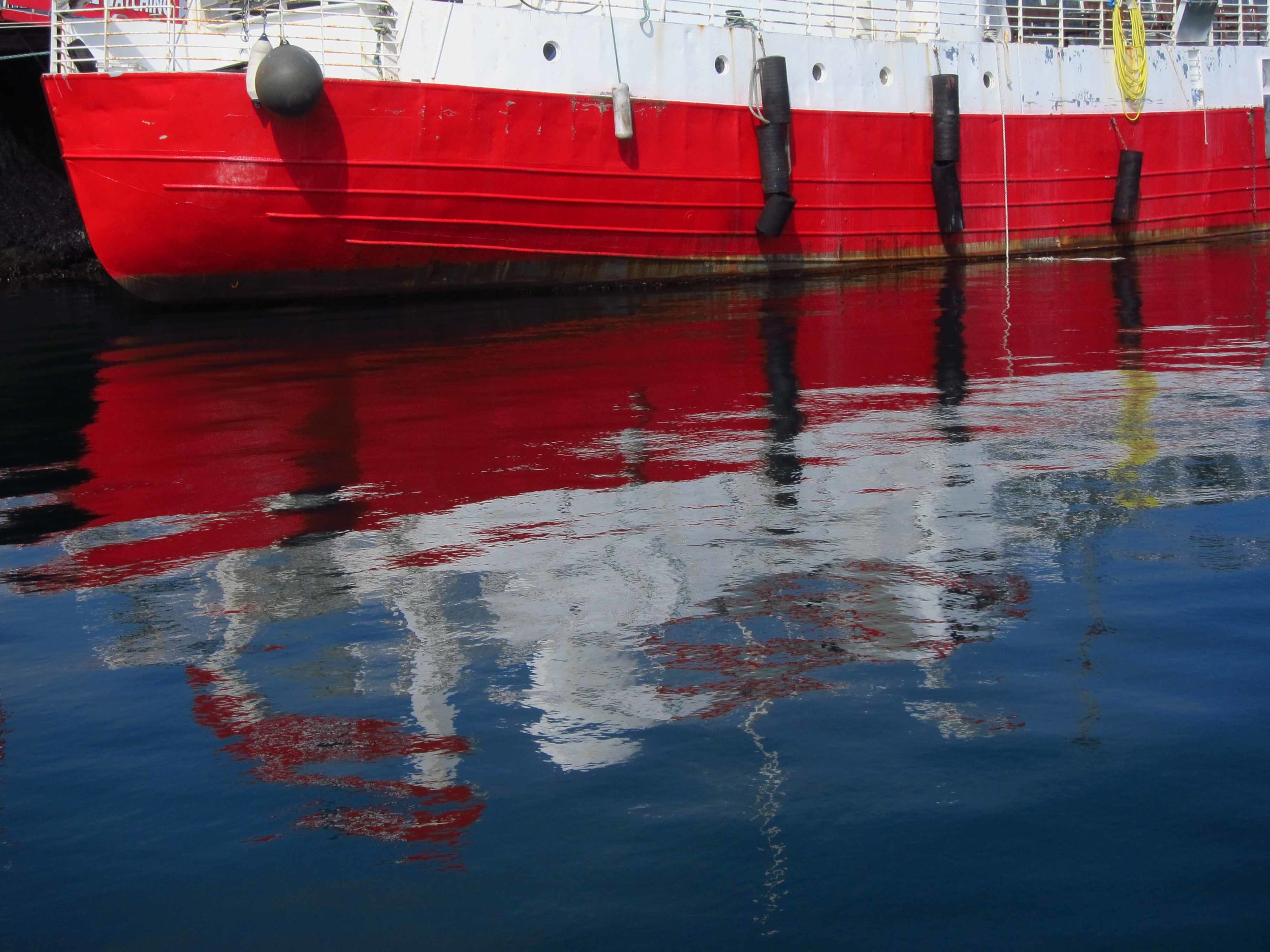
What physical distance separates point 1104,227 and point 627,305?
8963 mm

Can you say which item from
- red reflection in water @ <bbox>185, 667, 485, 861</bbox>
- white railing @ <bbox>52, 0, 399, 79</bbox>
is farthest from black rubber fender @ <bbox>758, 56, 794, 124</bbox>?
red reflection in water @ <bbox>185, 667, 485, 861</bbox>

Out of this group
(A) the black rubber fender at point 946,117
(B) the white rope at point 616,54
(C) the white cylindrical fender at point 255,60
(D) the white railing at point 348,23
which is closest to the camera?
(C) the white cylindrical fender at point 255,60

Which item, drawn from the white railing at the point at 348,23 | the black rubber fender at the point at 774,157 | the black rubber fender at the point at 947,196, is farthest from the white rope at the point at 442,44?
the black rubber fender at the point at 947,196

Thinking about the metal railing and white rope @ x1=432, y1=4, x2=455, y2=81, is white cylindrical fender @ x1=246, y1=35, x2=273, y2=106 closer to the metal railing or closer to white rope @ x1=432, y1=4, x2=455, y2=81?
white rope @ x1=432, y1=4, x2=455, y2=81

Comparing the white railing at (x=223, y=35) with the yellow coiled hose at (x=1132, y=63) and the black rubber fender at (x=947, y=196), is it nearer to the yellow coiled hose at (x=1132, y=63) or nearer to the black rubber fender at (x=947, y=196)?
the black rubber fender at (x=947, y=196)

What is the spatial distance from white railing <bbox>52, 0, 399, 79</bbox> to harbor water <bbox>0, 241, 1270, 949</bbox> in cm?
644

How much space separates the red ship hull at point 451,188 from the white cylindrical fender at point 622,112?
0.15 metres

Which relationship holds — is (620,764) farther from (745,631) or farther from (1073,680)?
(1073,680)

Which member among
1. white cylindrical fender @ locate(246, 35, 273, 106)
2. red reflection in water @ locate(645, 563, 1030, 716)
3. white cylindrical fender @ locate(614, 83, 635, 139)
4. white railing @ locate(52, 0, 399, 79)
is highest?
white railing @ locate(52, 0, 399, 79)

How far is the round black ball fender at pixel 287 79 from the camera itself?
37.7ft

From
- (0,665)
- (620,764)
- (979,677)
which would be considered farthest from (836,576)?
(0,665)

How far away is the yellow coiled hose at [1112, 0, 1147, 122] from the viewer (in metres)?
17.9

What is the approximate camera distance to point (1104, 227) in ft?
60.8

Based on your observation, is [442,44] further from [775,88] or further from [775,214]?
[775,214]
